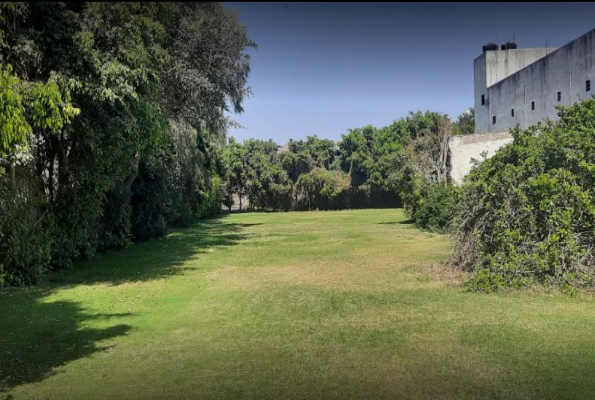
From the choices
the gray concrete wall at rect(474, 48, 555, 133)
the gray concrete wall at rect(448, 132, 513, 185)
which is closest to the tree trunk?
the gray concrete wall at rect(448, 132, 513, 185)

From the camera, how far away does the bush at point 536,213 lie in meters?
8.95

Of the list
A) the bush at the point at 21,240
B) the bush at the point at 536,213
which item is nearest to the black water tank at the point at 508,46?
the bush at the point at 536,213

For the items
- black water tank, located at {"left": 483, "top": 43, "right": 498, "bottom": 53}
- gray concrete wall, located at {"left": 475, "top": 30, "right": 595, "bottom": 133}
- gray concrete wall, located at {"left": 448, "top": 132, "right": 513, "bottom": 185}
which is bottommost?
gray concrete wall, located at {"left": 448, "top": 132, "right": 513, "bottom": 185}

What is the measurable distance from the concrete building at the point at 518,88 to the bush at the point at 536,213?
35.7 feet

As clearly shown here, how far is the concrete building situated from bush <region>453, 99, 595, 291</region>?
10887mm

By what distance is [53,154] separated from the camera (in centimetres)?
1280

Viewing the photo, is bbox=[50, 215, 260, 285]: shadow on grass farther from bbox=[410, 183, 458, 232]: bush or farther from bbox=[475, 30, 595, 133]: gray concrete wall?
bbox=[475, 30, 595, 133]: gray concrete wall

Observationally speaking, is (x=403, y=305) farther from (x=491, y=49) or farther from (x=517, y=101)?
(x=491, y=49)

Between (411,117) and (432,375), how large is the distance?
48.7 m

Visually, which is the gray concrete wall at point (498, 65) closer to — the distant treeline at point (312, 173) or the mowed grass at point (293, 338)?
the distant treeline at point (312, 173)

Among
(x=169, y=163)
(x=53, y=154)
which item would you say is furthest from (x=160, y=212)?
(x=53, y=154)

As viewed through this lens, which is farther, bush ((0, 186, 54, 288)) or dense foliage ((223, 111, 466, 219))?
dense foliage ((223, 111, 466, 219))

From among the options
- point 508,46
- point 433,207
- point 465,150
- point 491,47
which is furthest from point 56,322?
point 508,46

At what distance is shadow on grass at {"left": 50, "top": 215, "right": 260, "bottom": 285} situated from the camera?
11.9 m
